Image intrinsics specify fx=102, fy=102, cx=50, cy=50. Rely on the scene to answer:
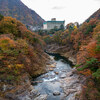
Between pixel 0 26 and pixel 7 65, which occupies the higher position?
pixel 0 26

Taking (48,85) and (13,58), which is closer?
(13,58)

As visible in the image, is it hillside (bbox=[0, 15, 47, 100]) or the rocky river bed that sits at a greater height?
hillside (bbox=[0, 15, 47, 100])

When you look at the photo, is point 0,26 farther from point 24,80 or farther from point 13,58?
point 24,80

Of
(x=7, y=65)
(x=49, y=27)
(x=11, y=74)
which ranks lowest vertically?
(x=11, y=74)

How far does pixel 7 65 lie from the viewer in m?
13.2

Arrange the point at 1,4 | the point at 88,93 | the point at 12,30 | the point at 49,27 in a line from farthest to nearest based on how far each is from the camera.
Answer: the point at 1,4 → the point at 49,27 → the point at 12,30 → the point at 88,93

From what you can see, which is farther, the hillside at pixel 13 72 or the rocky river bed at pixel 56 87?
the rocky river bed at pixel 56 87

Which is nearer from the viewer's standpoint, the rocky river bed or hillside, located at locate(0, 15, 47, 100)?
hillside, located at locate(0, 15, 47, 100)

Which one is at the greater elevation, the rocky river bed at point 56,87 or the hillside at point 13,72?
the hillside at point 13,72

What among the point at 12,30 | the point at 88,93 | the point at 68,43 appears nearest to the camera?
the point at 88,93

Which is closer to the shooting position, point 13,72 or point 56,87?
point 13,72

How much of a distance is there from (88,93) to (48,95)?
560 centimetres

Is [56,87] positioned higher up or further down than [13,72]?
further down

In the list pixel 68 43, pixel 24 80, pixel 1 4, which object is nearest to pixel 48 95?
pixel 24 80
